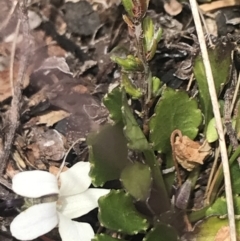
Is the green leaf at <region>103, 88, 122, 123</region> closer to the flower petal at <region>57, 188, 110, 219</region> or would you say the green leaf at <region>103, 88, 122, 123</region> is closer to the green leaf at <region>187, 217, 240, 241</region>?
the flower petal at <region>57, 188, 110, 219</region>

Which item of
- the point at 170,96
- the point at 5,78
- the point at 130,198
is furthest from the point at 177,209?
the point at 5,78

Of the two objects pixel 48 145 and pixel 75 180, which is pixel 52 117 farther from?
pixel 75 180

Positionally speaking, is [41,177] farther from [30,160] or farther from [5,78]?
[5,78]

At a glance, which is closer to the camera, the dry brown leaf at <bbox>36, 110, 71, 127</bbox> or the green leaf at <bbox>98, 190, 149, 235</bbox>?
the green leaf at <bbox>98, 190, 149, 235</bbox>

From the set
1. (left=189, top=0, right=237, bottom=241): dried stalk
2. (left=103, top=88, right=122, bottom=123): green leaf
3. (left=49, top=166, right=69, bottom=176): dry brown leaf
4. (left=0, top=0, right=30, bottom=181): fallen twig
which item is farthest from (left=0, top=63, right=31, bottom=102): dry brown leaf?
(left=189, top=0, right=237, bottom=241): dried stalk

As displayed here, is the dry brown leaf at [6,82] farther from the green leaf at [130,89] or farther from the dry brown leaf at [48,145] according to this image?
the green leaf at [130,89]

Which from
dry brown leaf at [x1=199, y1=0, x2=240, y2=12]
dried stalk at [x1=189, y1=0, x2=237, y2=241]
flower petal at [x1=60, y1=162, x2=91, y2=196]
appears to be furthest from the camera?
dry brown leaf at [x1=199, y1=0, x2=240, y2=12]

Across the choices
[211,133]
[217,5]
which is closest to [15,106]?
[211,133]
